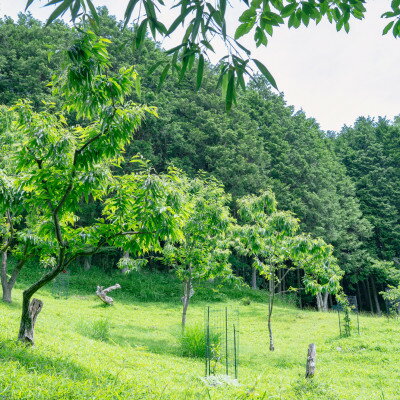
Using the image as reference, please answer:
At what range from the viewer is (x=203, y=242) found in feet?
37.1

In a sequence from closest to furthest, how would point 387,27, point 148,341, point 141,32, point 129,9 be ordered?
point 129,9 < point 141,32 < point 387,27 < point 148,341

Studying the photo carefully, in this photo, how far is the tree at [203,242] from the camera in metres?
10.7

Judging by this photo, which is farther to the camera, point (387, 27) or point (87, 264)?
point (87, 264)

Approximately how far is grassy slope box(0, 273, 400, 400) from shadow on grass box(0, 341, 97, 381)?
12mm

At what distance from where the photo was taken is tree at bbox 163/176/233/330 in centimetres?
1070

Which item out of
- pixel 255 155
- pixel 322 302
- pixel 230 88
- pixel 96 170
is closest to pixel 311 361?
pixel 96 170

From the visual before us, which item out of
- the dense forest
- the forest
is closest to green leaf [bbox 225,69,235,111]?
the forest

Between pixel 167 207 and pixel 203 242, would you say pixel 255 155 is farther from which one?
pixel 167 207

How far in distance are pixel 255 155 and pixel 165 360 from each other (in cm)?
1928

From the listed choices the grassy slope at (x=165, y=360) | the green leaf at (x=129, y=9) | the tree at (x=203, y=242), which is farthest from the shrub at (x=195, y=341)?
the green leaf at (x=129, y=9)

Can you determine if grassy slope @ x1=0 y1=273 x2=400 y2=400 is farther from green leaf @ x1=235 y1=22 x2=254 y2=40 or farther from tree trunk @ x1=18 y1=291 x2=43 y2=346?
green leaf @ x1=235 y1=22 x2=254 y2=40

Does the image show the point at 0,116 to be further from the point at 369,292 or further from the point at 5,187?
A: the point at 369,292

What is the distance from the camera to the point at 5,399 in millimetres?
2770

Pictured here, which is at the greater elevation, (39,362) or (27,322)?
(27,322)
